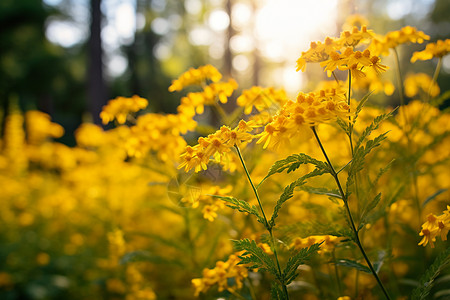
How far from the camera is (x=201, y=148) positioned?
1.06m

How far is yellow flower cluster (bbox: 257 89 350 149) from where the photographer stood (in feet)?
2.99

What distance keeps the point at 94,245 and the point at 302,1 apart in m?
3.38

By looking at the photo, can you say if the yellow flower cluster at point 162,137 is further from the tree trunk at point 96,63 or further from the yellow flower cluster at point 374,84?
the tree trunk at point 96,63

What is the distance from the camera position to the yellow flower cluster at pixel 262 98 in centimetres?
160

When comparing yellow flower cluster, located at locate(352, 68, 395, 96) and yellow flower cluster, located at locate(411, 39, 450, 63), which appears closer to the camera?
yellow flower cluster, located at locate(411, 39, 450, 63)

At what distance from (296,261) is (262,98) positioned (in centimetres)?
84

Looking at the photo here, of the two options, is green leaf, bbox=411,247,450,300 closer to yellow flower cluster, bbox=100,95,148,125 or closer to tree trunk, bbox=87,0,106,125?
yellow flower cluster, bbox=100,95,148,125

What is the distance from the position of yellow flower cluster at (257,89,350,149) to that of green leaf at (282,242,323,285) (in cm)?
28

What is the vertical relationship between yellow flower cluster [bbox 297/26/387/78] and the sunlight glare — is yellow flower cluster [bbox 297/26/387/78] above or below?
below

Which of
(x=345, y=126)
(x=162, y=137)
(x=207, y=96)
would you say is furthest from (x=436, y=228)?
(x=162, y=137)

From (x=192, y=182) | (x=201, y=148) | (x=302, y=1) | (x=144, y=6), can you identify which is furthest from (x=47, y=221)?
(x=144, y=6)

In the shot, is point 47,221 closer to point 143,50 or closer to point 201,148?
point 201,148

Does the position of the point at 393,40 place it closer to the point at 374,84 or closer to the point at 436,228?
the point at 374,84

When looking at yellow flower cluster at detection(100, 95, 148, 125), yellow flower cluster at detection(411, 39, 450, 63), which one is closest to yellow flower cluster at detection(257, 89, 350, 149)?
yellow flower cluster at detection(411, 39, 450, 63)
